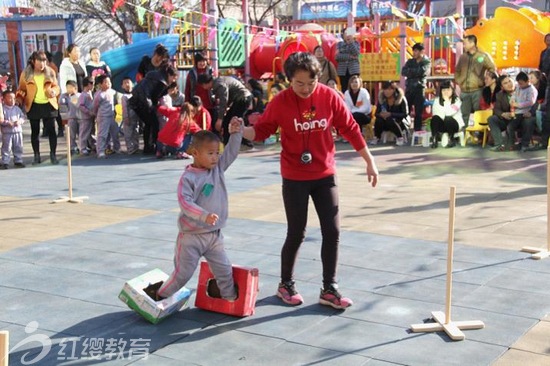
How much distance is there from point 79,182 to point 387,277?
21.4 feet

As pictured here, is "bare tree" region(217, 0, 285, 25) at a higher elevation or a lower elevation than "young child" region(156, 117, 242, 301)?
higher

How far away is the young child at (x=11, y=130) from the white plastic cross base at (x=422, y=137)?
6963mm

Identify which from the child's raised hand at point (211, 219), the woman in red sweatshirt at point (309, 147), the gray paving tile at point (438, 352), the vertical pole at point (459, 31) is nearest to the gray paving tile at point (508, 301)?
the gray paving tile at point (438, 352)

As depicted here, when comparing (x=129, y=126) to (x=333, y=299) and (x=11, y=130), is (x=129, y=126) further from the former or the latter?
(x=333, y=299)

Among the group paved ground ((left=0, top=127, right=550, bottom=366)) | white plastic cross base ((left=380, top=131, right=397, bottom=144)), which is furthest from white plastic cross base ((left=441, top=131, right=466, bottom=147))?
paved ground ((left=0, top=127, right=550, bottom=366))

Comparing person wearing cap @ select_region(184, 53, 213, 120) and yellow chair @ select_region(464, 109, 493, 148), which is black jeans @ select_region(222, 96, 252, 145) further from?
yellow chair @ select_region(464, 109, 493, 148)

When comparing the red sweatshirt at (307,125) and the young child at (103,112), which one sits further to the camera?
the young child at (103,112)

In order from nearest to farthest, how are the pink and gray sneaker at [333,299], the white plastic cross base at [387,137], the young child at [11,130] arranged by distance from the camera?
the pink and gray sneaker at [333,299], the young child at [11,130], the white plastic cross base at [387,137]

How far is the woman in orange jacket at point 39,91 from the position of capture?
1307 cm

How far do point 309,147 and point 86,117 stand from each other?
33.1 feet

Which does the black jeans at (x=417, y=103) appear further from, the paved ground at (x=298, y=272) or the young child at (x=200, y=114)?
the young child at (x=200, y=114)

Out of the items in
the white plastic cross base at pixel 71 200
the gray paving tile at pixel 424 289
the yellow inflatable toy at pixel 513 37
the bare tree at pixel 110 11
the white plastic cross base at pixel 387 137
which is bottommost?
the gray paving tile at pixel 424 289

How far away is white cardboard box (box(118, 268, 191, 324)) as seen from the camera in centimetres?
522

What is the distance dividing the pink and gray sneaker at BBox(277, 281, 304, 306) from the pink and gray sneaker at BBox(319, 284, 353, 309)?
0.18 m
